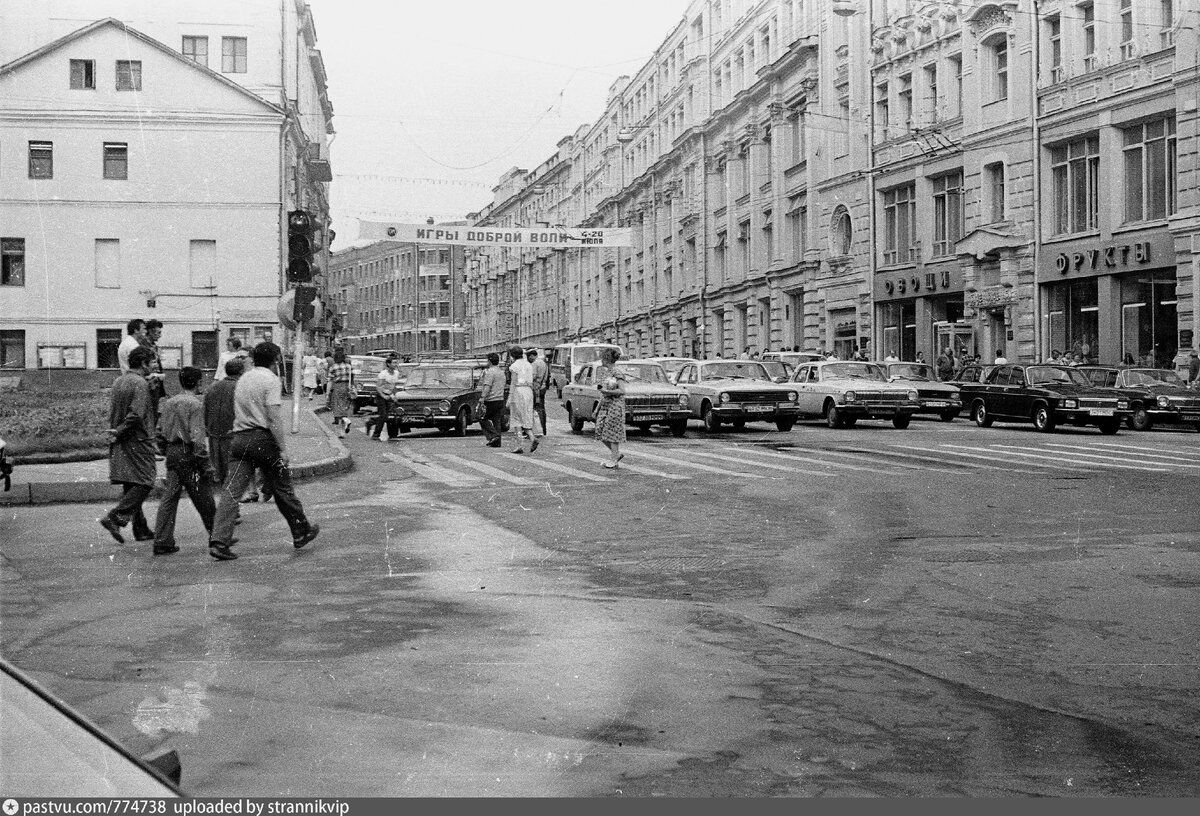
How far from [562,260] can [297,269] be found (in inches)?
2930

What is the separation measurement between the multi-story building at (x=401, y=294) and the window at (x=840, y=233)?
6174 centimetres

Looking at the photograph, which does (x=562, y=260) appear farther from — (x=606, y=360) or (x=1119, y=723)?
(x=1119, y=723)

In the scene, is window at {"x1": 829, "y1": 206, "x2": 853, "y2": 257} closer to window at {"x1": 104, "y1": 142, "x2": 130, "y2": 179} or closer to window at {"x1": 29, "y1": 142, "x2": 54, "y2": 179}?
window at {"x1": 104, "y1": 142, "x2": 130, "y2": 179}

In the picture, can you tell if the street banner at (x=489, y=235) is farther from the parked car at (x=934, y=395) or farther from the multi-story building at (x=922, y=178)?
the parked car at (x=934, y=395)

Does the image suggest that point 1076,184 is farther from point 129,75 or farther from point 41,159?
point 41,159

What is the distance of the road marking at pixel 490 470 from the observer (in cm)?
1619

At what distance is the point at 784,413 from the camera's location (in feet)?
87.0

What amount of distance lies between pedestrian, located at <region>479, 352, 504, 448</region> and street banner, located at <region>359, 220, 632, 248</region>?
16116 millimetres


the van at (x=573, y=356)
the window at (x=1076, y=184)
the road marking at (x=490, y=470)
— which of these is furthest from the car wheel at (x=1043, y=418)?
the van at (x=573, y=356)

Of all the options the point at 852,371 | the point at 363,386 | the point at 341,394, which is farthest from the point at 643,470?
the point at 363,386

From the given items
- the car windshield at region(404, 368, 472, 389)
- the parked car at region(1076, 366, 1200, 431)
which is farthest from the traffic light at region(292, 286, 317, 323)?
the parked car at region(1076, 366, 1200, 431)

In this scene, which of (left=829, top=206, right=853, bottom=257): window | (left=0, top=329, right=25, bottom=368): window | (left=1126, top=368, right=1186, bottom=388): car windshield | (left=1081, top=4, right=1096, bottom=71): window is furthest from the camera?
(left=829, top=206, right=853, bottom=257): window

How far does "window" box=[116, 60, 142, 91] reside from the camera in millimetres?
44625

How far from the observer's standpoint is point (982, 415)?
28.8 meters
